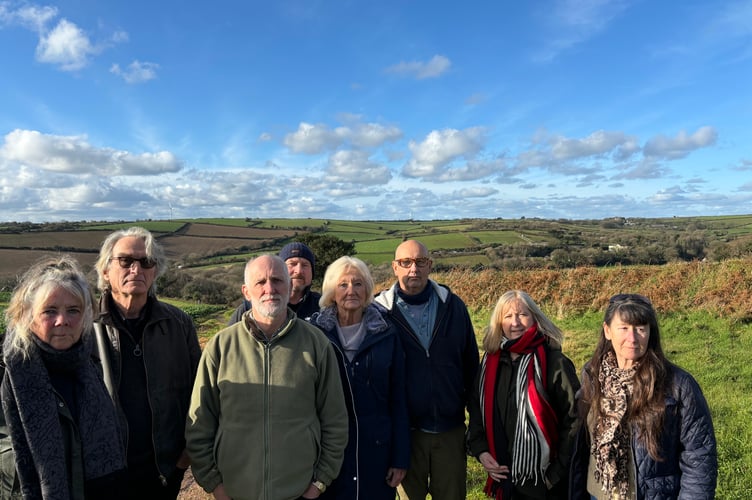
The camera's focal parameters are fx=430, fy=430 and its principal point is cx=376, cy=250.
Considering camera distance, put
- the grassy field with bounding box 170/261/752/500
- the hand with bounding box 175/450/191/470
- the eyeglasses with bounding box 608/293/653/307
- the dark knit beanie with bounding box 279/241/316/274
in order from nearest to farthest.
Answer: the eyeglasses with bounding box 608/293/653/307 → the hand with bounding box 175/450/191/470 → the dark knit beanie with bounding box 279/241/316/274 → the grassy field with bounding box 170/261/752/500

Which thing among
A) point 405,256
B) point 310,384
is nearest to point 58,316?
point 310,384

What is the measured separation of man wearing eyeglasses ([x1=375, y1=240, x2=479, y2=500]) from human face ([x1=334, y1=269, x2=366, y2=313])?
0.44m

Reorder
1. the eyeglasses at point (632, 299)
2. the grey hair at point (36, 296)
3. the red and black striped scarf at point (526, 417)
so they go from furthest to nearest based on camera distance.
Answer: the red and black striped scarf at point (526, 417)
the eyeglasses at point (632, 299)
the grey hair at point (36, 296)

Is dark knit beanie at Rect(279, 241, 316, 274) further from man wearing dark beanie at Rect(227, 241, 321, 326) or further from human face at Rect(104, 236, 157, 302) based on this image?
human face at Rect(104, 236, 157, 302)

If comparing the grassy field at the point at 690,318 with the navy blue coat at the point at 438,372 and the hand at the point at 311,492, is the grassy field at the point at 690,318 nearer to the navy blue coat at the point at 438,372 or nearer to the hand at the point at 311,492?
the navy blue coat at the point at 438,372

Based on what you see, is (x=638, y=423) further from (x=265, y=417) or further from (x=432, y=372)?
(x=265, y=417)

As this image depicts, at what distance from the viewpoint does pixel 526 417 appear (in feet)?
10.3

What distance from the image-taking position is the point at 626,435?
107 inches

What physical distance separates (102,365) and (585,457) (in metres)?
3.28

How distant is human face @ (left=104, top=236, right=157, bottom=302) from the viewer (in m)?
2.87

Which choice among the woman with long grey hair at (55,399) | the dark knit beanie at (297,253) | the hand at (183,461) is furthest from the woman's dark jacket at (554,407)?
the woman with long grey hair at (55,399)

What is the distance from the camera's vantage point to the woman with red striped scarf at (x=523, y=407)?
3.14 m

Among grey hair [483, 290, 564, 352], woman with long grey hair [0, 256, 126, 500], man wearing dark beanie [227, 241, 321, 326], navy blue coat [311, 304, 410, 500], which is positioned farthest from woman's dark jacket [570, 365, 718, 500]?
woman with long grey hair [0, 256, 126, 500]

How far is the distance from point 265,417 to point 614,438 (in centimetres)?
219
